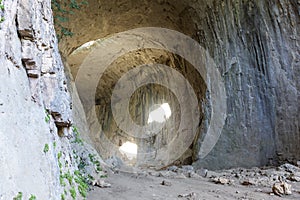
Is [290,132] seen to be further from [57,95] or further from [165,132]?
[165,132]

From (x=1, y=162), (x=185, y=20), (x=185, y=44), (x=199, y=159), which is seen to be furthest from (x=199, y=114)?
(x=1, y=162)

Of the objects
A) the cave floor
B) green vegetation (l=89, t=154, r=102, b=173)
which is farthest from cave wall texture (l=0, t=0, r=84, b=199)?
green vegetation (l=89, t=154, r=102, b=173)

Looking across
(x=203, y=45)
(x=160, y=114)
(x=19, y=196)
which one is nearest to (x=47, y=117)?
(x=19, y=196)

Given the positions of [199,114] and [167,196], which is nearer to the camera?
[167,196]

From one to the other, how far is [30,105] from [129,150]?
546 inches

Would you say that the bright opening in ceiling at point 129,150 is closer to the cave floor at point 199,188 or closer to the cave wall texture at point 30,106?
the cave floor at point 199,188

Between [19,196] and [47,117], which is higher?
[47,117]

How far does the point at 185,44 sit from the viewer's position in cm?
933

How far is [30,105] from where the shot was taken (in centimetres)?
268

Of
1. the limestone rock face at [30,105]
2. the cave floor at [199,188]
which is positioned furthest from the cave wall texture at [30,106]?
the cave floor at [199,188]

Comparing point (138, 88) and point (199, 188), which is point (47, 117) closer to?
point (199, 188)

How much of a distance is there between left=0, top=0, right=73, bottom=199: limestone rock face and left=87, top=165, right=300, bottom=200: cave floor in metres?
1.16

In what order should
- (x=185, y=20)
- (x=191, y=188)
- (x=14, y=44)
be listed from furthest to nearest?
(x=185, y=20) < (x=191, y=188) < (x=14, y=44)

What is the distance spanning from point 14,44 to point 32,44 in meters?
0.30
